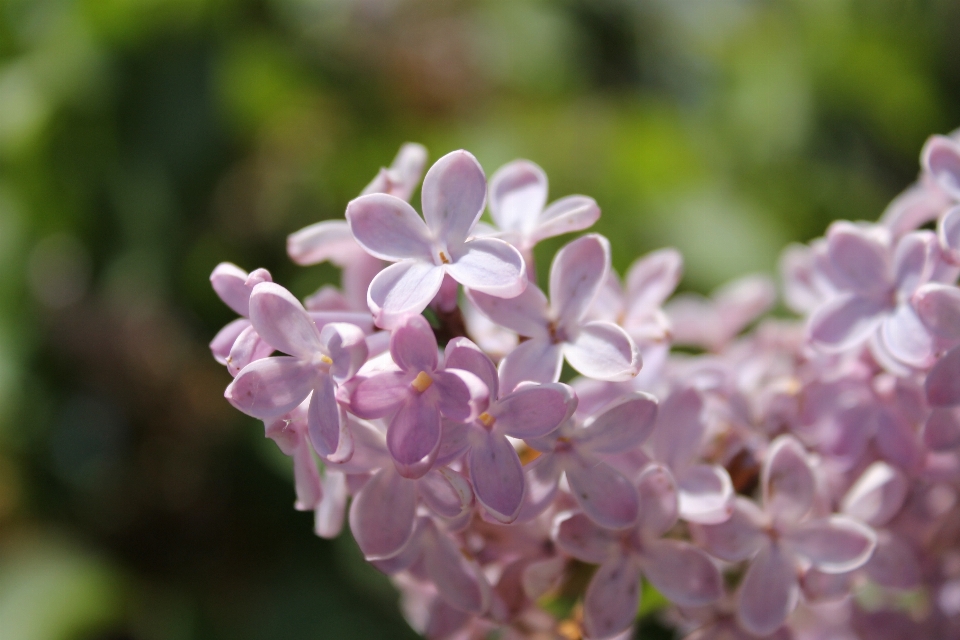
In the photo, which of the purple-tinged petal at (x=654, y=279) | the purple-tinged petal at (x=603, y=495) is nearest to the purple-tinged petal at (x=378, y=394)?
the purple-tinged petal at (x=603, y=495)

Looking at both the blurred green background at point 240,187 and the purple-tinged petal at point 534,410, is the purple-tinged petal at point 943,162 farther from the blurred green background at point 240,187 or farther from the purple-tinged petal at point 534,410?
the blurred green background at point 240,187

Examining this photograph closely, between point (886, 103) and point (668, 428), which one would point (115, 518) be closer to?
point (668, 428)

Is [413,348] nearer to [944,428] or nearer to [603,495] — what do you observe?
[603,495]

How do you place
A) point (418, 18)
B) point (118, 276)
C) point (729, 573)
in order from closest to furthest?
point (729, 573) → point (118, 276) → point (418, 18)

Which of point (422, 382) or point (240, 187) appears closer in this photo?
point (422, 382)

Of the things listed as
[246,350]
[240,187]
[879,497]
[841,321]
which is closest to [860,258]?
[841,321]

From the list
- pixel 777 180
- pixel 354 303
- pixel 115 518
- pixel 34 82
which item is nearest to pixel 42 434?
pixel 115 518

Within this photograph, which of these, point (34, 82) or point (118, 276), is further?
point (118, 276)
